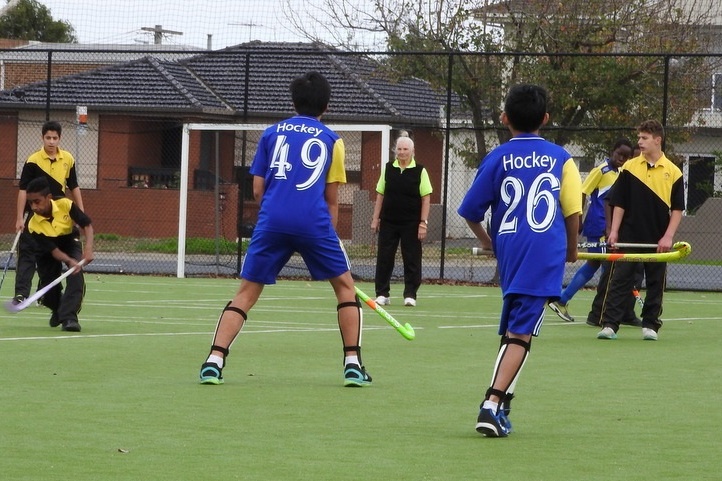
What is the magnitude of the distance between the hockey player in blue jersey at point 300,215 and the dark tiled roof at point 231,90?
25062 millimetres

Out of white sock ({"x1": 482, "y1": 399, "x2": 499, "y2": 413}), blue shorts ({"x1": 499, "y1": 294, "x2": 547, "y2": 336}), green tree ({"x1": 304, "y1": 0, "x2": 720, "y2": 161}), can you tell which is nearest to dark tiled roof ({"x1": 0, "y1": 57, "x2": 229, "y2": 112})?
green tree ({"x1": 304, "y1": 0, "x2": 720, "y2": 161})

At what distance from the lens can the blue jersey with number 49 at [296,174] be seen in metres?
8.23

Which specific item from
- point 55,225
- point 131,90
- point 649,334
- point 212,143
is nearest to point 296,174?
point 55,225

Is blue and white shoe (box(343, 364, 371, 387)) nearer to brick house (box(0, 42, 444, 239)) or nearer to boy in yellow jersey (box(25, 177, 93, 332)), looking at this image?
boy in yellow jersey (box(25, 177, 93, 332))

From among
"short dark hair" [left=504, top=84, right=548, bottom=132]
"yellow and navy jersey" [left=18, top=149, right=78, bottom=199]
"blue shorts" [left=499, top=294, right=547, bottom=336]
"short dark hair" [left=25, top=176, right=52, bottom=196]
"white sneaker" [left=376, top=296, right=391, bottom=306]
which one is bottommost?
"white sneaker" [left=376, top=296, right=391, bottom=306]

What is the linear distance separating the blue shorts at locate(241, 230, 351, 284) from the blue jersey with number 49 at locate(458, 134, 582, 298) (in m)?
1.67

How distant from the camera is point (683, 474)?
568cm

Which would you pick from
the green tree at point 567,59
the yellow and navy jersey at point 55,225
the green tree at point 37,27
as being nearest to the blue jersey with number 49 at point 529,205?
the yellow and navy jersey at point 55,225

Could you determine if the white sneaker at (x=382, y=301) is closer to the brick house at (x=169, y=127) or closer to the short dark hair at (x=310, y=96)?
the short dark hair at (x=310, y=96)

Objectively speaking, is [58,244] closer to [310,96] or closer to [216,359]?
[216,359]

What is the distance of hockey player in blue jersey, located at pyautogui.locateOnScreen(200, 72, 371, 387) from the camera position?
8.24 m

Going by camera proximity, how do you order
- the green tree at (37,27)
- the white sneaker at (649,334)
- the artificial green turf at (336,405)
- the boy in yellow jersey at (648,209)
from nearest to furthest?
the artificial green turf at (336,405), the boy in yellow jersey at (648,209), the white sneaker at (649,334), the green tree at (37,27)

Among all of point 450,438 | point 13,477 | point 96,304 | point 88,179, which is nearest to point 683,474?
point 450,438

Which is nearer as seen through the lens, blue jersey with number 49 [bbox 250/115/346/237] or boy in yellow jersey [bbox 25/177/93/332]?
blue jersey with number 49 [bbox 250/115/346/237]
